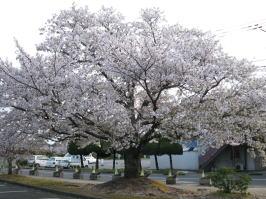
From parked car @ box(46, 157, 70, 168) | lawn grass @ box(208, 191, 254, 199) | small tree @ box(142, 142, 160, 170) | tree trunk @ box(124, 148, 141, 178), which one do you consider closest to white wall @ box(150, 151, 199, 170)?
small tree @ box(142, 142, 160, 170)

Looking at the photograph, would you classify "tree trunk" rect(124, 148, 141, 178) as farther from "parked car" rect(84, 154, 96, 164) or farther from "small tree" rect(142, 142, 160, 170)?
"parked car" rect(84, 154, 96, 164)

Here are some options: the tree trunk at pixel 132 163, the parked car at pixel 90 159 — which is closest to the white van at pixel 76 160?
the parked car at pixel 90 159

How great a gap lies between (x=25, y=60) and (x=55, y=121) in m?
2.77

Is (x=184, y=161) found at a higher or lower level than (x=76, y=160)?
lower

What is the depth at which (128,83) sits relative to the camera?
2075 cm

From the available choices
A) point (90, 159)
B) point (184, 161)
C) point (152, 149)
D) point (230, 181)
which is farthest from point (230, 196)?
point (90, 159)

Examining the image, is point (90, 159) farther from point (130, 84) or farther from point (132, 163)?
point (130, 84)

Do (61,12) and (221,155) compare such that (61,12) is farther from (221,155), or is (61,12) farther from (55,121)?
(221,155)

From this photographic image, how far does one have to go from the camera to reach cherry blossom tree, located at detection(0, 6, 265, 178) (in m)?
19.2

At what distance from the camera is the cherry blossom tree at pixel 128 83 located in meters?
19.2

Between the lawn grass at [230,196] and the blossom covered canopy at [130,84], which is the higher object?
the blossom covered canopy at [130,84]

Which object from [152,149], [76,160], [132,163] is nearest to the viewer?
[132,163]

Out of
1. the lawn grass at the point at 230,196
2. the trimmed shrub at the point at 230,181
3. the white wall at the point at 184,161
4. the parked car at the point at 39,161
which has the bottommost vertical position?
the lawn grass at the point at 230,196

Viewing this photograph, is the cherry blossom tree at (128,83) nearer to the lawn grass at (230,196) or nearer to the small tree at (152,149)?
the lawn grass at (230,196)
